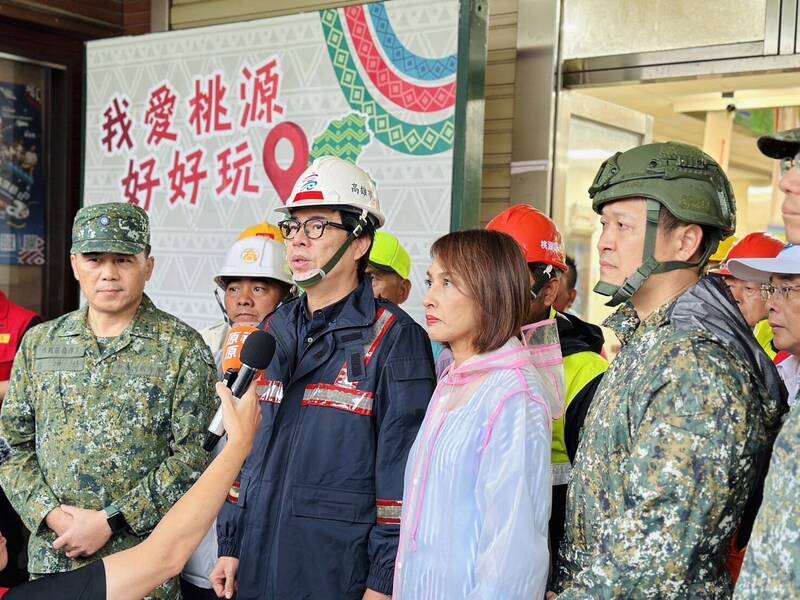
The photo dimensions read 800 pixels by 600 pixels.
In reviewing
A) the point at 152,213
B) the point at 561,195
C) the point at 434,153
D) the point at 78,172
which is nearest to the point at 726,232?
the point at 434,153

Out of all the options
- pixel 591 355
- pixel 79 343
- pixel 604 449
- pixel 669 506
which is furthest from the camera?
pixel 79 343

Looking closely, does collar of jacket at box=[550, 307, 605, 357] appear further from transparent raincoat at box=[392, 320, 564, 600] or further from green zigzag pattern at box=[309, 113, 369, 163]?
green zigzag pattern at box=[309, 113, 369, 163]

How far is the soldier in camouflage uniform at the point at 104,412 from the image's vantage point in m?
2.68

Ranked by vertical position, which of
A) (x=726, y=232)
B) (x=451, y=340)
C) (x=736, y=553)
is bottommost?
(x=736, y=553)

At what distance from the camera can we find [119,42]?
5.79 meters

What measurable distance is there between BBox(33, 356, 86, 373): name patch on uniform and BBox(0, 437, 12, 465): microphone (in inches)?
9.2

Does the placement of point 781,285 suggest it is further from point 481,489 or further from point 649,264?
point 481,489

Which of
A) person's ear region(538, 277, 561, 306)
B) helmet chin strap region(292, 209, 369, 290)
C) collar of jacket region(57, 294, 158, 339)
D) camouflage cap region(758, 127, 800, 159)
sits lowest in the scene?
collar of jacket region(57, 294, 158, 339)

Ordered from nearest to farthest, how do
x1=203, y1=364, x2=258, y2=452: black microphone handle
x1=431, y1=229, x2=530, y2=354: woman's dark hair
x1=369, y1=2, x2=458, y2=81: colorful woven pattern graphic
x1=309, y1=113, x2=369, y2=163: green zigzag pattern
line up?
x1=203, y1=364, x2=258, y2=452: black microphone handle
x1=431, y1=229, x2=530, y2=354: woman's dark hair
x1=369, y1=2, x2=458, y2=81: colorful woven pattern graphic
x1=309, y1=113, x2=369, y2=163: green zigzag pattern

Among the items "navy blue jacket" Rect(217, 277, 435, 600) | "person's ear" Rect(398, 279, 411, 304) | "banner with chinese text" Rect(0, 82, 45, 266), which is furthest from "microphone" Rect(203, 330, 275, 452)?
"banner with chinese text" Rect(0, 82, 45, 266)

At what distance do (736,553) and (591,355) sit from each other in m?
0.82

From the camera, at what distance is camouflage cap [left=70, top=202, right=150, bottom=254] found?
9.27 ft

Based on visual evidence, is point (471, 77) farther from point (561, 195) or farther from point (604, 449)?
point (604, 449)

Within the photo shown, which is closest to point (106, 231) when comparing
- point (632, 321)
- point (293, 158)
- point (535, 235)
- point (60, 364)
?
point (60, 364)
